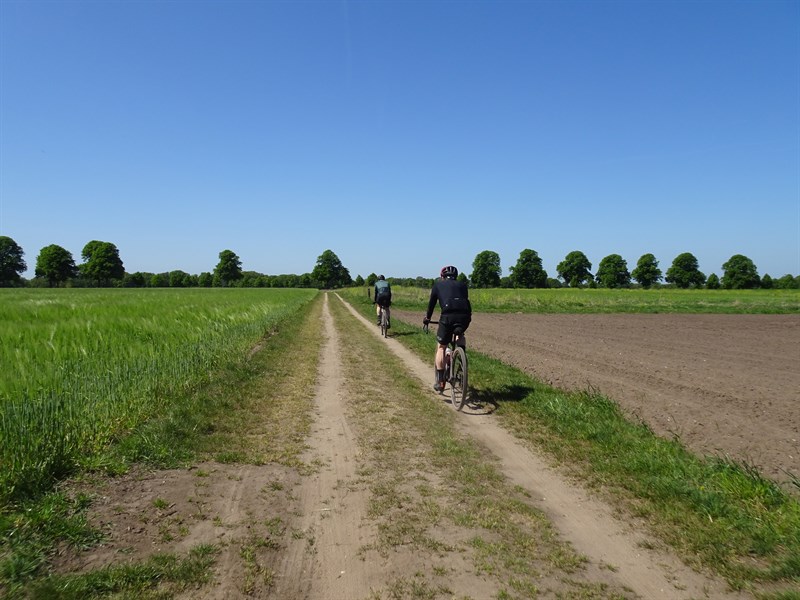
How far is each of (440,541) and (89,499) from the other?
10.2 feet

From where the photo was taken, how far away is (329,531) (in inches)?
138

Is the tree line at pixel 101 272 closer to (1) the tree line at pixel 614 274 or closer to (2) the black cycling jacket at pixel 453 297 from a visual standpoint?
(1) the tree line at pixel 614 274

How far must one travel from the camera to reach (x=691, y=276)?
121438mm

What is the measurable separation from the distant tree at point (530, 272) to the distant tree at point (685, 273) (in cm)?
3672

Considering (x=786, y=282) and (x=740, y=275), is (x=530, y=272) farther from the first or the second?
(x=786, y=282)

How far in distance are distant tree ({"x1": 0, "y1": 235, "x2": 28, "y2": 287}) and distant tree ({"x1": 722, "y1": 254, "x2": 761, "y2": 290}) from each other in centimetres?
17406

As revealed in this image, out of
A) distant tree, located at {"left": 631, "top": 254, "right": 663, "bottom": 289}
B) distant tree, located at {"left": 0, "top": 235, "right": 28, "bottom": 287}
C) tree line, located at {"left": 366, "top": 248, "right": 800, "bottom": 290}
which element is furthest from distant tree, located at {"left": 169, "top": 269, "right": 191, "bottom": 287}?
distant tree, located at {"left": 631, "top": 254, "right": 663, "bottom": 289}

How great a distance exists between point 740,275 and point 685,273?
1379 centimetres

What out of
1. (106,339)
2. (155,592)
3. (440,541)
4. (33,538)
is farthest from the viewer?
(106,339)

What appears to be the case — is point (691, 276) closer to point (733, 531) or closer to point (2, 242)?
point (733, 531)

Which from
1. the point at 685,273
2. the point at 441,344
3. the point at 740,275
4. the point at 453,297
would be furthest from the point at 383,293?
the point at 685,273

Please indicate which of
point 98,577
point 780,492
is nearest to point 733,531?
point 780,492

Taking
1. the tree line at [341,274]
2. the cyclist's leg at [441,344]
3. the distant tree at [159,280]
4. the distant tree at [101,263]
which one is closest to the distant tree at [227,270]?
the tree line at [341,274]

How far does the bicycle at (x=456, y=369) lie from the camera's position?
23.7 ft
